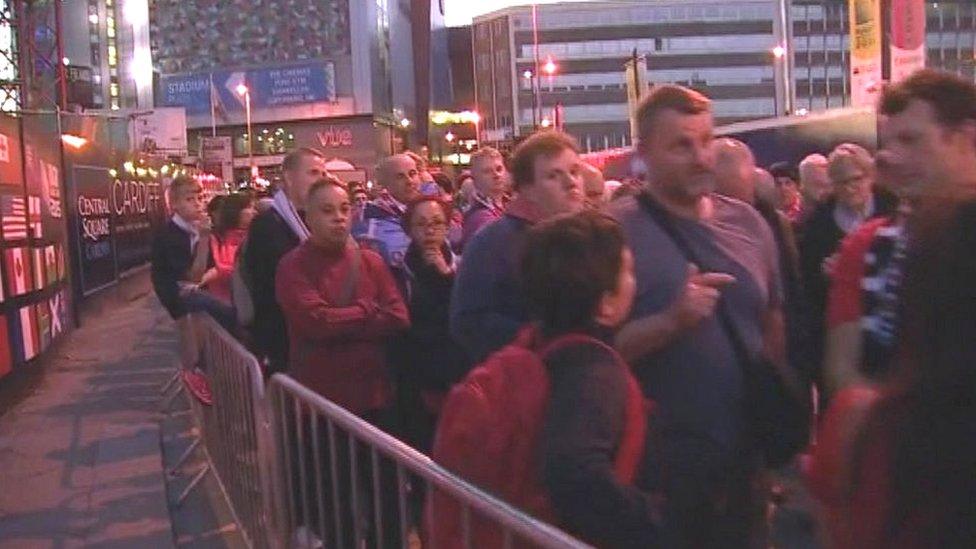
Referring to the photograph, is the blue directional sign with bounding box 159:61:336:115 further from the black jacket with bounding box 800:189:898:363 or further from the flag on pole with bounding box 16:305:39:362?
the black jacket with bounding box 800:189:898:363

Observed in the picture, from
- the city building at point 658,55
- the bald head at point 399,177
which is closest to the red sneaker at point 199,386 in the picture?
the bald head at point 399,177

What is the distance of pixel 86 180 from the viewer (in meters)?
17.9

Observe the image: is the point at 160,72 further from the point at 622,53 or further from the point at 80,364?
the point at 80,364

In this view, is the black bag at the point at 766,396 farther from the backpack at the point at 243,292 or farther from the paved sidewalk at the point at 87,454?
the paved sidewalk at the point at 87,454

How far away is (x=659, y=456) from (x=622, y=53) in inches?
4179

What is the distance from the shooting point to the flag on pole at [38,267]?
10.9 metres

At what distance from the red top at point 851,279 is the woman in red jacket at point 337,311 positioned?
2393 millimetres

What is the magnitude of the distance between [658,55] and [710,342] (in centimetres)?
10631

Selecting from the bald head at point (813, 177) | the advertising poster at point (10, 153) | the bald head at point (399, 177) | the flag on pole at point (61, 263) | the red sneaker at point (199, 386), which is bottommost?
the red sneaker at point (199, 386)

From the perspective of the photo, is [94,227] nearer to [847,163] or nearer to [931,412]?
[847,163]

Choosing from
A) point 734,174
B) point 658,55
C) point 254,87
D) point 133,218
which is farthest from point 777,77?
point 734,174

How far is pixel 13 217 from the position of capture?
398 inches

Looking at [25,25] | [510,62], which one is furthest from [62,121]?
[510,62]

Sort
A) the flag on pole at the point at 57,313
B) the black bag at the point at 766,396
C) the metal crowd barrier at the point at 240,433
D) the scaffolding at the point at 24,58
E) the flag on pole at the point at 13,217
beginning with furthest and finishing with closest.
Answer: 1. the scaffolding at the point at 24,58
2. the flag on pole at the point at 57,313
3. the flag on pole at the point at 13,217
4. the metal crowd barrier at the point at 240,433
5. the black bag at the point at 766,396
